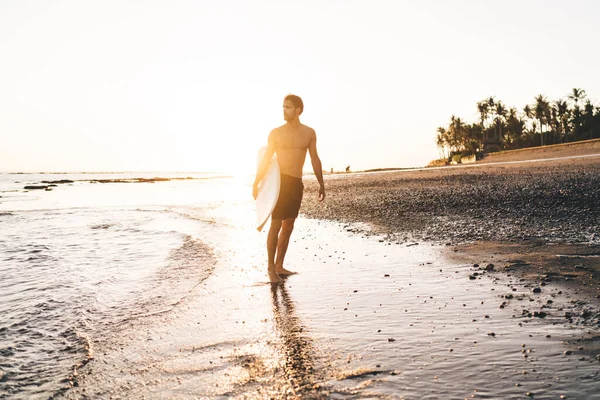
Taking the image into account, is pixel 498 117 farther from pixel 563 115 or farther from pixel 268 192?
pixel 268 192

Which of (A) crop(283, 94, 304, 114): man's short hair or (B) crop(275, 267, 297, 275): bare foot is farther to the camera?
(B) crop(275, 267, 297, 275): bare foot

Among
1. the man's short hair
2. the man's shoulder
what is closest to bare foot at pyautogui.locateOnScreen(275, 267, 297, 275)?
the man's shoulder

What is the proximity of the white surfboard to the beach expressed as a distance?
3.03 ft

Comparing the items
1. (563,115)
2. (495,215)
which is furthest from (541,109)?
(495,215)

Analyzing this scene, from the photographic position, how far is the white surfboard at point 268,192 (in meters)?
6.33

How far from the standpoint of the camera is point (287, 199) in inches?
253

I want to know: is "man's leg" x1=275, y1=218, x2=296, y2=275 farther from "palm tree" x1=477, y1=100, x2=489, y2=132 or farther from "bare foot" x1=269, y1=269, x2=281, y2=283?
"palm tree" x1=477, y1=100, x2=489, y2=132

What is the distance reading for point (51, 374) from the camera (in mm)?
3273

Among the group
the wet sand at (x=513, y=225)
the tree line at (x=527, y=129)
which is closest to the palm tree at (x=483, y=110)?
the tree line at (x=527, y=129)

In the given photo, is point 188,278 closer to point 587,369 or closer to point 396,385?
point 396,385

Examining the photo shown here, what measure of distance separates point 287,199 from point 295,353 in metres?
3.33

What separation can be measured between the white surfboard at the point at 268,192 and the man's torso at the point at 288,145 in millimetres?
Result: 136

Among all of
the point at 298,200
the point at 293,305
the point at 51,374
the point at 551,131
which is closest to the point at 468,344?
the point at 293,305

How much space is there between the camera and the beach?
2824 millimetres
